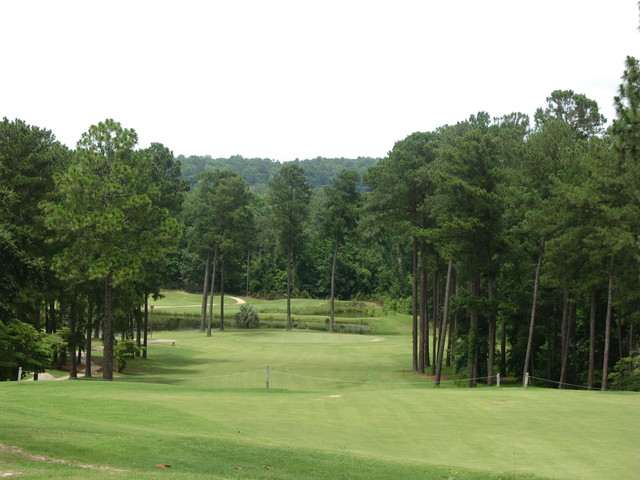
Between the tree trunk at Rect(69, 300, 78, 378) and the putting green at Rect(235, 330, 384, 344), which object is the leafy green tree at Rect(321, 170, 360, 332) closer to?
the putting green at Rect(235, 330, 384, 344)

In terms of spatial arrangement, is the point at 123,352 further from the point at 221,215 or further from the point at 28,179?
the point at 221,215

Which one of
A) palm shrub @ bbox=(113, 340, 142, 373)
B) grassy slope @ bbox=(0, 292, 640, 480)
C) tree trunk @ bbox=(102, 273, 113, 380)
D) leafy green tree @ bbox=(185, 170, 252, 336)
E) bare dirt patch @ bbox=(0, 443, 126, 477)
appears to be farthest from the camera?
leafy green tree @ bbox=(185, 170, 252, 336)

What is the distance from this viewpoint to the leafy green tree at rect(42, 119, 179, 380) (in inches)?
1209

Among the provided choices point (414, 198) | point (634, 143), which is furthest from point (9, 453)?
point (414, 198)

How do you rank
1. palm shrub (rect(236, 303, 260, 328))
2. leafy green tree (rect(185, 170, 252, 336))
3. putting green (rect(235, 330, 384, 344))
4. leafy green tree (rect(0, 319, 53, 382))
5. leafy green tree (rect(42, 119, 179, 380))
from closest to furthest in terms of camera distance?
leafy green tree (rect(0, 319, 53, 382)), leafy green tree (rect(42, 119, 179, 380)), putting green (rect(235, 330, 384, 344)), leafy green tree (rect(185, 170, 252, 336)), palm shrub (rect(236, 303, 260, 328))

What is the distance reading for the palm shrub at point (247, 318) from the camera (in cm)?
7481

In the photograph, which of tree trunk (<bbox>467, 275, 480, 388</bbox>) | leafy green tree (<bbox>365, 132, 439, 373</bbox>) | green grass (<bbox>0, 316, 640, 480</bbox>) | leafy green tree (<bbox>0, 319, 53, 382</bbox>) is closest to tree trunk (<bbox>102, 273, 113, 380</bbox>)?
leafy green tree (<bbox>0, 319, 53, 382</bbox>)

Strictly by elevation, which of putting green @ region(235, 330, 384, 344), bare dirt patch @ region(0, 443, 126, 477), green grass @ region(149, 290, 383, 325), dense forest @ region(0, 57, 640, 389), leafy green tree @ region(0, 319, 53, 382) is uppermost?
dense forest @ region(0, 57, 640, 389)

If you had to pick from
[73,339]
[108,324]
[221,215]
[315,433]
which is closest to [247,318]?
[221,215]

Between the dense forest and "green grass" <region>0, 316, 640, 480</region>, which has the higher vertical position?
the dense forest

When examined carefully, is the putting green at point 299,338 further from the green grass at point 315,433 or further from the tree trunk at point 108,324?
the green grass at point 315,433

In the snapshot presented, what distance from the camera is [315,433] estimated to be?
57.4 feet

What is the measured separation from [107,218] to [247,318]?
45.3 meters

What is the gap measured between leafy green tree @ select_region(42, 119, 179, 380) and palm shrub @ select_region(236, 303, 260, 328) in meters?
40.6
